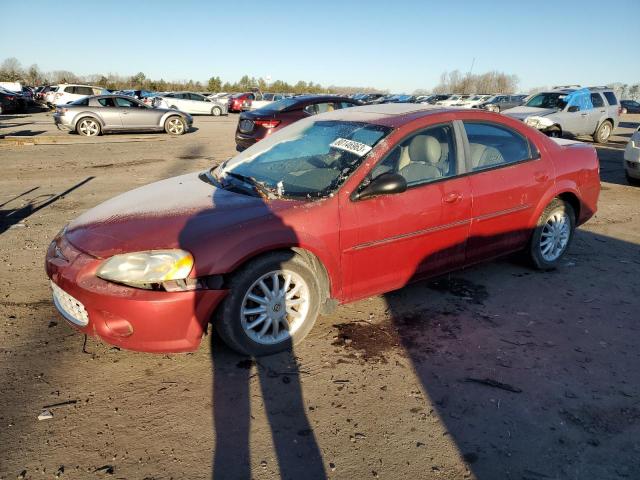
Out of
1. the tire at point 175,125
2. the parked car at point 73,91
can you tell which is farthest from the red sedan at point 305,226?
the parked car at point 73,91

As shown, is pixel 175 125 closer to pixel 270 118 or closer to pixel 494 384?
pixel 270 118

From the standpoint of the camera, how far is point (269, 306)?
3.08 metres

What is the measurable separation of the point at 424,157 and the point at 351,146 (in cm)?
61

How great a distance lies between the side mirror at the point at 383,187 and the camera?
321 cm

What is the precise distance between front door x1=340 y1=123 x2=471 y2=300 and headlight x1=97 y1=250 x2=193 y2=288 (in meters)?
1.09

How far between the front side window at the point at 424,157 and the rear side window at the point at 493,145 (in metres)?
0.24

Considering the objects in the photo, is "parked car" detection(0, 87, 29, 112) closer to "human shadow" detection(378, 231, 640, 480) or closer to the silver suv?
the silver suv

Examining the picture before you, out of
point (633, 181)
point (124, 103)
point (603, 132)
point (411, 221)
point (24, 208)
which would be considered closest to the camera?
point (411, 221)

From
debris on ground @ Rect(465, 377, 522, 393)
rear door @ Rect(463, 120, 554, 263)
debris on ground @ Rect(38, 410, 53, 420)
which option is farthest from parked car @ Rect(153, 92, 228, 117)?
debris on ground @ Rect(465, 377, 522, 393)

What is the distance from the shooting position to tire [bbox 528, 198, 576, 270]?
14.8 ft

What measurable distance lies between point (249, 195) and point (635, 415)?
2.72m

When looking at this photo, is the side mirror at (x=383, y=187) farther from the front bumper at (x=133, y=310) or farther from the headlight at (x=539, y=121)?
the headlight at (x=539, y=121)

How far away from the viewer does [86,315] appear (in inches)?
112

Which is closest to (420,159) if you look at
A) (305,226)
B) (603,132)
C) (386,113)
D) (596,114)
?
(386,113)
